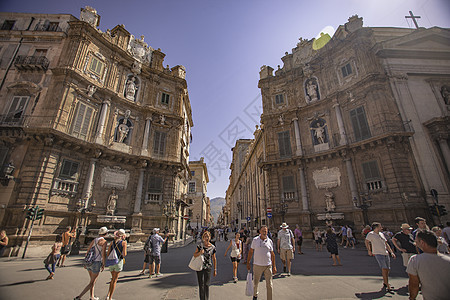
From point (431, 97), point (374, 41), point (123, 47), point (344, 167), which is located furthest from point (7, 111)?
point (431, 97)

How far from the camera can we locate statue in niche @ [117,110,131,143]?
18.7 metres

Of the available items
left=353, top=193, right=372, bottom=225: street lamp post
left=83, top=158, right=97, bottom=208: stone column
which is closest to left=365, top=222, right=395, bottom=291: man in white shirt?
left=353, top=193, right=372, bottom=225: street lamp post

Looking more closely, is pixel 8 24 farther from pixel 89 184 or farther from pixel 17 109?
pixel 89 184

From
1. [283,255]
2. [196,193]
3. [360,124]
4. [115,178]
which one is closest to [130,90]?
[115,178]

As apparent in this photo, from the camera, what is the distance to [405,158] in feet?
49.7

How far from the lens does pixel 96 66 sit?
724 inches

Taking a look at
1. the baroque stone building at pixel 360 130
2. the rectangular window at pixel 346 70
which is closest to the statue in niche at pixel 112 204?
→ the baroque stone building at pixel 360 130

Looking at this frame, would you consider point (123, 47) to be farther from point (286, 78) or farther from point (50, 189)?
point (286, 78)

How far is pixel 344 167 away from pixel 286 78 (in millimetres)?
12298

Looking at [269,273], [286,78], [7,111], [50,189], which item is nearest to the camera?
[269,273]

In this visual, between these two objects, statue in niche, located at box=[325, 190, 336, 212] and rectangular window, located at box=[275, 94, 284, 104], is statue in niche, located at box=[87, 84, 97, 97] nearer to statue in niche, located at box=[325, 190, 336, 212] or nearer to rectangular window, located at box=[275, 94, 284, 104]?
rectangular window, located at box=[275, 94, 284, 104]

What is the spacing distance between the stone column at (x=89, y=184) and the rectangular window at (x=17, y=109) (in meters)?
5.73

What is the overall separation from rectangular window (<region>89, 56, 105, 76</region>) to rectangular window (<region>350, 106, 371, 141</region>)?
23.8 metres

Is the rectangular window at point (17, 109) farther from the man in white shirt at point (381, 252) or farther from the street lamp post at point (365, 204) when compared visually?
the street lamp post at point (365, 204)
